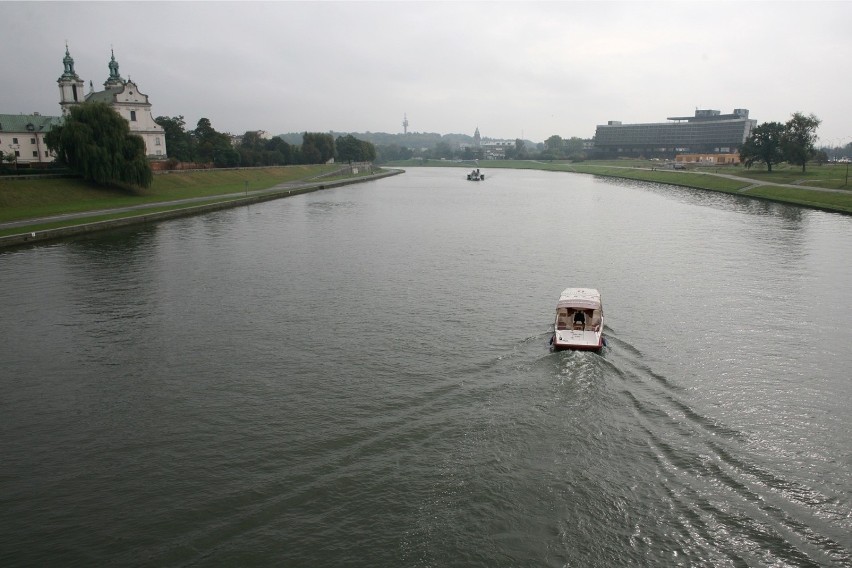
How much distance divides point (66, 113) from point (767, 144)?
347ft

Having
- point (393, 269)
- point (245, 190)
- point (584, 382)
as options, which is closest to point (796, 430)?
point (584, 382)

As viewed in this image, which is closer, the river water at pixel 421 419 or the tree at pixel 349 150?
the river water at pixel 421 419

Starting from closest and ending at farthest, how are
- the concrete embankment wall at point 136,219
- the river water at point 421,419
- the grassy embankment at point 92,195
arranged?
the river water at point 421,419 → the concrete embankment wall at point 136,219 → the grassy embankment at point 92,195

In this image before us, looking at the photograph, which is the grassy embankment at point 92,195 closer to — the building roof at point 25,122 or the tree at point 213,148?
the tree at point 213,148

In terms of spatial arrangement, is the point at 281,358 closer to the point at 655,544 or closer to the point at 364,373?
the point at 364,373

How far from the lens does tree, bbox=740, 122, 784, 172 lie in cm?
7888

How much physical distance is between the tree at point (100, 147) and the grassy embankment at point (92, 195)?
173 cm

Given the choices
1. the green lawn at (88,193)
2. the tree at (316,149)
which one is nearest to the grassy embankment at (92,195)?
the green lawn at (88,193)

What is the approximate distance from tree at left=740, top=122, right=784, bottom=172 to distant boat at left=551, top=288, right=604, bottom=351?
245 feet

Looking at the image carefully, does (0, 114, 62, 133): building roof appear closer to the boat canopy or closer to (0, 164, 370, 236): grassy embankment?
(0, 164, 370, 236): grassy embankment

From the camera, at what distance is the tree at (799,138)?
7556cm

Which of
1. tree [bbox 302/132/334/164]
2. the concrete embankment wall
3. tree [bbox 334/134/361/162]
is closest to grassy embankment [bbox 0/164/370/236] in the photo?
the concrete embankment wall

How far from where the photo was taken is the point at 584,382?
1528cm

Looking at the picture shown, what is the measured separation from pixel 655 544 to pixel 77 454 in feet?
36.9
